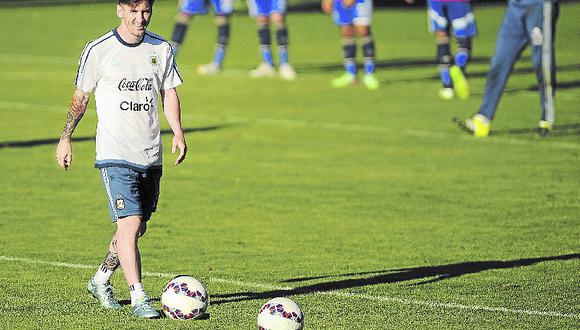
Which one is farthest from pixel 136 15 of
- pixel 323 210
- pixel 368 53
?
pixel 368 53

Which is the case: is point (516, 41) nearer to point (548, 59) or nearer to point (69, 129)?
point (548, 59)

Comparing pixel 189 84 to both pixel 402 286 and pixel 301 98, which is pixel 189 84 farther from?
pixel 402 286

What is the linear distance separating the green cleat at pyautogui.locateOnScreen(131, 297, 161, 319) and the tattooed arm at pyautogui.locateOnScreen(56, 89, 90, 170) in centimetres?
92

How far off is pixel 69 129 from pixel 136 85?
48 cm

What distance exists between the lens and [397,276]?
32.7 feet

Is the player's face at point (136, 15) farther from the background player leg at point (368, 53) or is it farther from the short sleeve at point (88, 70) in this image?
the background player leg at point (368, 53)

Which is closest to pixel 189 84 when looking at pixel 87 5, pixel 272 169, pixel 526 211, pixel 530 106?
pixel 530 106

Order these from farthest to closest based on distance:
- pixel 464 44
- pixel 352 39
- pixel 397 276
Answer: pixel 352 39, pixel 464 44, pixel 397 276

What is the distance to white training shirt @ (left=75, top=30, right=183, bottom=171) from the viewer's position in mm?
8305

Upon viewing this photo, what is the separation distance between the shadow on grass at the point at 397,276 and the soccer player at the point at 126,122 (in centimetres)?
84

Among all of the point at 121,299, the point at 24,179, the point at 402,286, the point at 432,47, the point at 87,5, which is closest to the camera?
the point at 121,299

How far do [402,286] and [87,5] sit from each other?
1607 inches

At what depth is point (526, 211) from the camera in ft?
42.5

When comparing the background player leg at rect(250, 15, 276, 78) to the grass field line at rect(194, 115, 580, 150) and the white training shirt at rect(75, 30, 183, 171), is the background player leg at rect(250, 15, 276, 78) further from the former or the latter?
the white training shirt at rect(75, 30, 183, 171)
